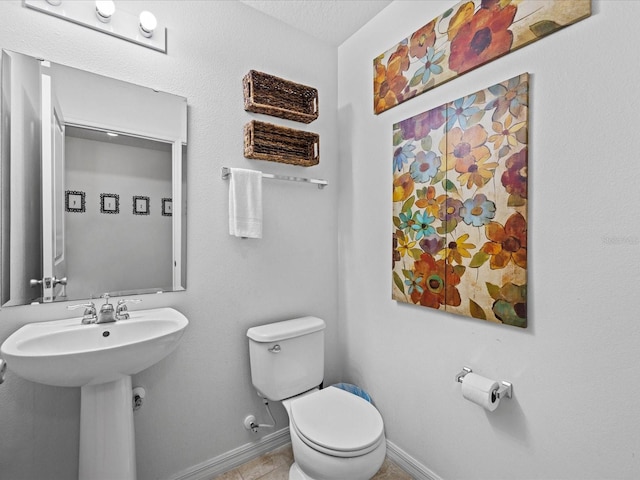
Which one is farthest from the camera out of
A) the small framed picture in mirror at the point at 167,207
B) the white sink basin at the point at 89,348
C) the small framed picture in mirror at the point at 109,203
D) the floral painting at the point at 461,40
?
the small framed picture in mirror at the point at 167,207

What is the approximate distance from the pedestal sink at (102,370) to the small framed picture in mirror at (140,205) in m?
0.49

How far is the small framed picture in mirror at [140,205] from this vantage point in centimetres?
148

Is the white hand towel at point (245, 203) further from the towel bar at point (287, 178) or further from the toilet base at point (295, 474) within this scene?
the toilet base at point (295, 474)

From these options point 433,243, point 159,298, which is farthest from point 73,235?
point 433,243

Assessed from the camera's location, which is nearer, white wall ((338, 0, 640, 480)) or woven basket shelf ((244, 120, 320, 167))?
white wall ((338, 0, 640, 480))

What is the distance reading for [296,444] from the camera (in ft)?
4.32

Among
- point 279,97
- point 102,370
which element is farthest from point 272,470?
point 279,97

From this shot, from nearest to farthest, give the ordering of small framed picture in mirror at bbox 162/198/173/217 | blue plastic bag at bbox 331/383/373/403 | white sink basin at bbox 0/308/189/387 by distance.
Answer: white sink basin at bbox 0/308/189/387 → small framed picture in mirror at bbox 162/198/173/217 → blue plastic bag at bbox 331/383/373/403

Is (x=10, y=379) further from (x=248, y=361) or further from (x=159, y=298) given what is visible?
(x=248, y=361)

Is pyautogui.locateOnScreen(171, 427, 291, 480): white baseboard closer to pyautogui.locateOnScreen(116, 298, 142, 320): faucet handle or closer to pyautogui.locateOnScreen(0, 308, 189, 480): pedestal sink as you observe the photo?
pyautogui.locateOnScreen(0, 308, 189, 480): pedestal sink

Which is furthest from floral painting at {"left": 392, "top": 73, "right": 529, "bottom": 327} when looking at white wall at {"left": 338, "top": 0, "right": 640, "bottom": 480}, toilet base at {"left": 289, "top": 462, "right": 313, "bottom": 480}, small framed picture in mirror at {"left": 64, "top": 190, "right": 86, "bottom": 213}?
small framed picture in mirror at {"left": 64, "top": 190, "right": 86, "bottom": 213}

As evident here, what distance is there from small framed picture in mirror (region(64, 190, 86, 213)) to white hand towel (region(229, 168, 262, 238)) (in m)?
0.62

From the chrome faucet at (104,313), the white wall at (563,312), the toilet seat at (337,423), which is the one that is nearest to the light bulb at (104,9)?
the chrome faucet at (104,313)

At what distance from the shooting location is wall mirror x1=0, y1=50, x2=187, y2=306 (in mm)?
1236
